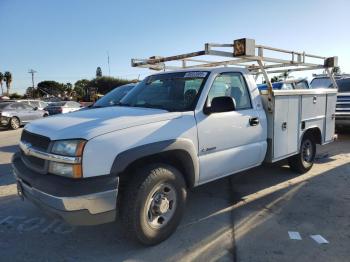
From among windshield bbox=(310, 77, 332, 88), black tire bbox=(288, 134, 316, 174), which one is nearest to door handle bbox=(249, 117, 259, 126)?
black tire bbox=(288, 134, 316, 174)

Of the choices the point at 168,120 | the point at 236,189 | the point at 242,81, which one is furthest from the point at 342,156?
the point at 168,120

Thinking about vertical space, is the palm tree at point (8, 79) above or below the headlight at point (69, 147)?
above

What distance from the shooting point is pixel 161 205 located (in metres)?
3.63

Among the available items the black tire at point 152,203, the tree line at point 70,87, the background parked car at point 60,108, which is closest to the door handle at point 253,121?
the black tire at point 152,203

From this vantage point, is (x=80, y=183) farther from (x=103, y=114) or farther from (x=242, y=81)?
(x=242, y=81)

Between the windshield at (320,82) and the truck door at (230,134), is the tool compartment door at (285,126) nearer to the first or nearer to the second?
the truck door at (230,134)

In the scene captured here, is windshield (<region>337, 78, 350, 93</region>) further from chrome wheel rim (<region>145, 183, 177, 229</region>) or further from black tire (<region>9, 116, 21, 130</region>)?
black tire (<region>9, 116, 21, 130</region>)

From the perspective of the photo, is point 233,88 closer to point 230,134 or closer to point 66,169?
point 230,134

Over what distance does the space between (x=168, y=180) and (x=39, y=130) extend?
1454 mm

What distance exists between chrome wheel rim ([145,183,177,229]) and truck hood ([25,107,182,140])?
2.43ft

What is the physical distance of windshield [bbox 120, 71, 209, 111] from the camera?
4146 mm

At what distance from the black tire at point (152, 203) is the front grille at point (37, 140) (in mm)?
903

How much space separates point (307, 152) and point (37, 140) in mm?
4857

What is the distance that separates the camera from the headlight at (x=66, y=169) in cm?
304
